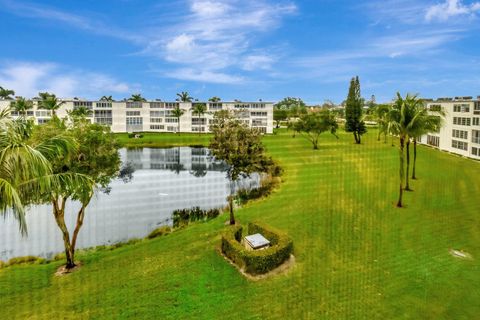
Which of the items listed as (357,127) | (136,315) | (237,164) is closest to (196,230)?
(237,164)

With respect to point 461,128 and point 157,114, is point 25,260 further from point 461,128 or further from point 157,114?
point 157,114

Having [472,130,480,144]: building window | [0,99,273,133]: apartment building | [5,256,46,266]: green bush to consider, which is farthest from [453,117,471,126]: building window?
[5,256,46,266]: green bush

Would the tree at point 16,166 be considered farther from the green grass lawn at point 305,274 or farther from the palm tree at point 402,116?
the palm tree at point 402,116

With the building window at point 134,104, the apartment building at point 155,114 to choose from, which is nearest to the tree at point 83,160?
the apartment building at point 155,114

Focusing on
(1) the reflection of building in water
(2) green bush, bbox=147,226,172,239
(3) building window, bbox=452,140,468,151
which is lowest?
(2) green bush, bbox=147,226,172,239

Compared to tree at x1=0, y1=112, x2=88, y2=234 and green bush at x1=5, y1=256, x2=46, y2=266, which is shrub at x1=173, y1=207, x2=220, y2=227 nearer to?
green bush at x1=5, y1=256, x2=46, y2=266
